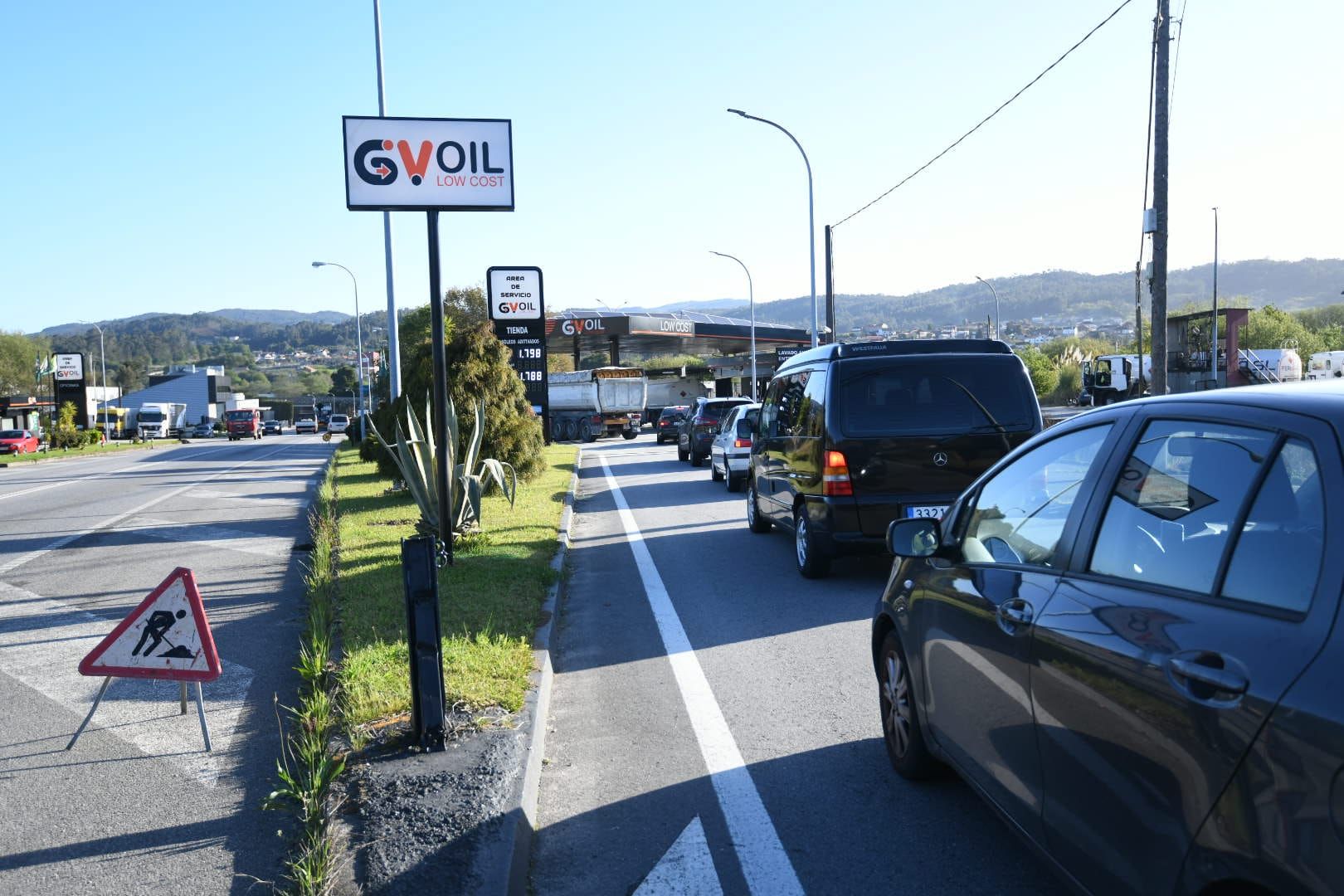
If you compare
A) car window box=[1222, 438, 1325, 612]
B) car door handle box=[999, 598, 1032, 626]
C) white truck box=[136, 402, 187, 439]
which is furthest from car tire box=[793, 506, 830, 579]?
white truck box=[136, 402, 187, 439]

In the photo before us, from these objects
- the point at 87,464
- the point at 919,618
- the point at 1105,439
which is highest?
the point at 1105,439

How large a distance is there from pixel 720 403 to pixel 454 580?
17.5 metres

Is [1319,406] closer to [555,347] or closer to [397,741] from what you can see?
[397,741]

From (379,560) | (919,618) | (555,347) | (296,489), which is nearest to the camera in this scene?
(919,618)

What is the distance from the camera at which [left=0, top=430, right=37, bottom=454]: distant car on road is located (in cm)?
5370

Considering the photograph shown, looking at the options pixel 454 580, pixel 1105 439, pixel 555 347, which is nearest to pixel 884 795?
pixel 1105 439

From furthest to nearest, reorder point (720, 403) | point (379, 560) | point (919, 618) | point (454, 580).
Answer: point (720, 403), point (379, 560), point (454, 580), point (919, 618)

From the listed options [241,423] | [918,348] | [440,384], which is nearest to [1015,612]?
[918,348]

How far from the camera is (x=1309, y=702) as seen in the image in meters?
2.01

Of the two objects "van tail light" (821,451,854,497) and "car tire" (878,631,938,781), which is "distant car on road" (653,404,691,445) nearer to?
"van tail light" (821,451,854,497)

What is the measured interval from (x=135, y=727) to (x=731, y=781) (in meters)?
3.38

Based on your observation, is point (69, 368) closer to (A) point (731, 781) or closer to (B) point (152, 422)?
(B) point (152, 422)

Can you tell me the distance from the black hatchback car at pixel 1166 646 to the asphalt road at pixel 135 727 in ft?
8.97

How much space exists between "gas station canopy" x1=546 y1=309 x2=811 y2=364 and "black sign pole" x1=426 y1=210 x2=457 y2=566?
147ft
